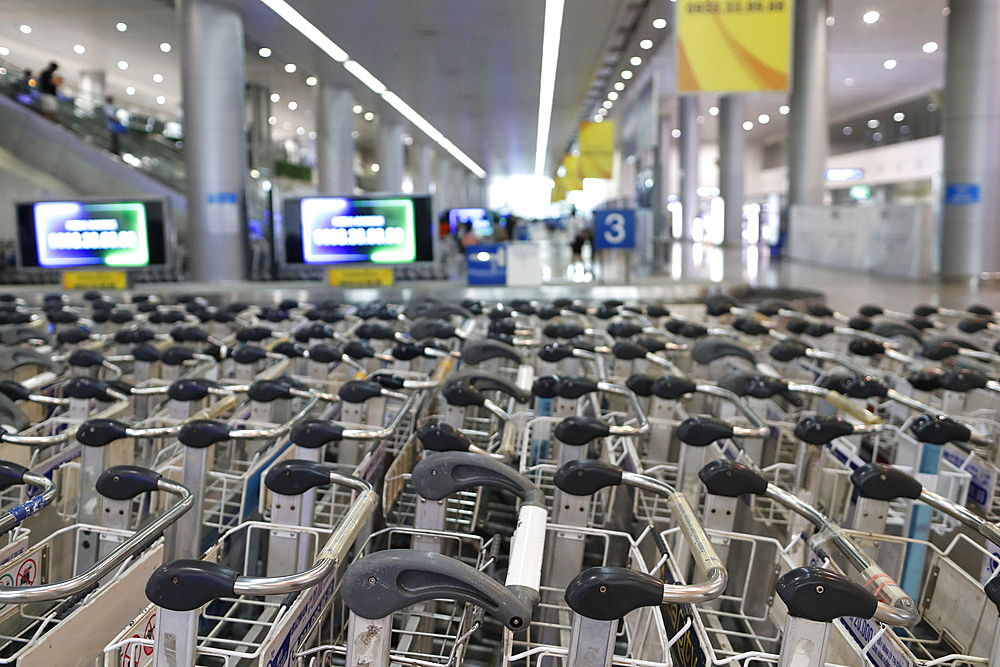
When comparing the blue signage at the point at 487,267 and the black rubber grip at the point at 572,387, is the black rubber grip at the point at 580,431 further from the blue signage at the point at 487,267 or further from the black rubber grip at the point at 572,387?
the blue signage at the point at 487,267

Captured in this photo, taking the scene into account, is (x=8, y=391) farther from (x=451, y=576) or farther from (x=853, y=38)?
(x=853, y=38)

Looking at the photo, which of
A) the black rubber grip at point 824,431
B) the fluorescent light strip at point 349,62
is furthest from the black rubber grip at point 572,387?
the fluorescent light strip at point 349,62

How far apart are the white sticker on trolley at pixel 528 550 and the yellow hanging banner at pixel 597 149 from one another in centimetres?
1677

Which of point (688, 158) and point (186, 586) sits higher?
point (688, 158)

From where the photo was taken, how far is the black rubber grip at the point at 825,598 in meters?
1.24

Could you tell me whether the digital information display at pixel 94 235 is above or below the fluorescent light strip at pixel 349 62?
below

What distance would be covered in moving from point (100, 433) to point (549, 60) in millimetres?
15757

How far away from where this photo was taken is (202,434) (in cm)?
213

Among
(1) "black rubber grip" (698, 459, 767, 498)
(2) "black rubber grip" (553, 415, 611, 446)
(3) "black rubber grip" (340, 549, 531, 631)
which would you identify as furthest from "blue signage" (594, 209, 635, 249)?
(3) "black rubber grip" (340, 549, 531, 631)

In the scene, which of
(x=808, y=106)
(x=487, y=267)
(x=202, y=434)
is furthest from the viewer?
(x=808, y=106)

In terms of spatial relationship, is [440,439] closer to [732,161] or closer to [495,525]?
[495,525]

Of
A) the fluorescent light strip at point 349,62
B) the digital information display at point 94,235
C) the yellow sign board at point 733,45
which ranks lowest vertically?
the digital information display at point 94,235

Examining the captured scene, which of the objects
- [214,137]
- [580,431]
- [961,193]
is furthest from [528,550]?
[961,193]

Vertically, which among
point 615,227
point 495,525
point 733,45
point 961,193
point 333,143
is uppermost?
point 333,143
